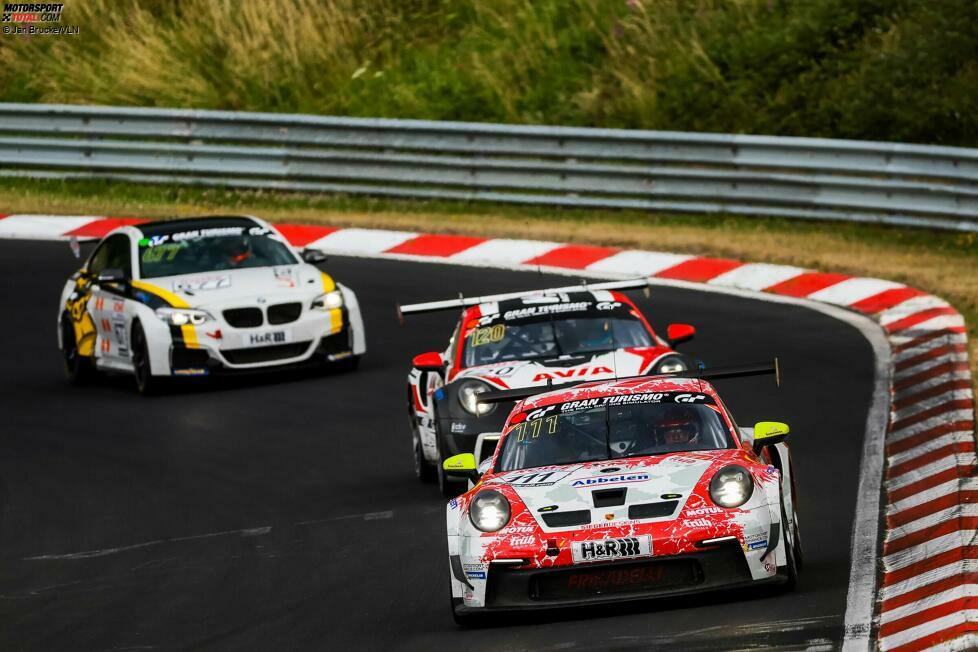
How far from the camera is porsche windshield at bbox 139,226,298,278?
18875mm

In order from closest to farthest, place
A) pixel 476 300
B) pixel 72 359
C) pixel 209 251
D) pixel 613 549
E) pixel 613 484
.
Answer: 1. pixel 613 549
2. pixel 613 484
3. pixel 476 300
4. pixel 209 251
5. pixel 72 359

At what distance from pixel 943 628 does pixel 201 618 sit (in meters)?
3.68

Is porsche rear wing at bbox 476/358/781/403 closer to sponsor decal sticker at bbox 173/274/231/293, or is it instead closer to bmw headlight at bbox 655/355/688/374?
bmw headlight at bbox 655/355/688/374

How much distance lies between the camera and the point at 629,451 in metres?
10.1

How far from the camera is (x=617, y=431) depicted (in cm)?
1023

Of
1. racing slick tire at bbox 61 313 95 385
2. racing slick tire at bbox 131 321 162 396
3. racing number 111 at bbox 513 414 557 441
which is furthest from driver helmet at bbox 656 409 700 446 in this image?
racing slick tire at bbox 61 313 95 385

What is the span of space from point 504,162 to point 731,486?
53.9 ft

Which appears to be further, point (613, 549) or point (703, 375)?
point (703, 375)

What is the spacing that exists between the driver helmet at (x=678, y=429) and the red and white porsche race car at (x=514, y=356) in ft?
8.31

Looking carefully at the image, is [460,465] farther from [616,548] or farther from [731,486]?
[731,486]

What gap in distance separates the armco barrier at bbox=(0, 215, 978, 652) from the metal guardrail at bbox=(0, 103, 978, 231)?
1575mm

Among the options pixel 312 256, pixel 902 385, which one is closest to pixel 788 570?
pixel 902 385

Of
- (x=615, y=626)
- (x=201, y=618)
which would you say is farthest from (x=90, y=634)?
(x=615, y=626)

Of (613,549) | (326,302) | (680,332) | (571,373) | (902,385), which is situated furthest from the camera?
(326,302)
